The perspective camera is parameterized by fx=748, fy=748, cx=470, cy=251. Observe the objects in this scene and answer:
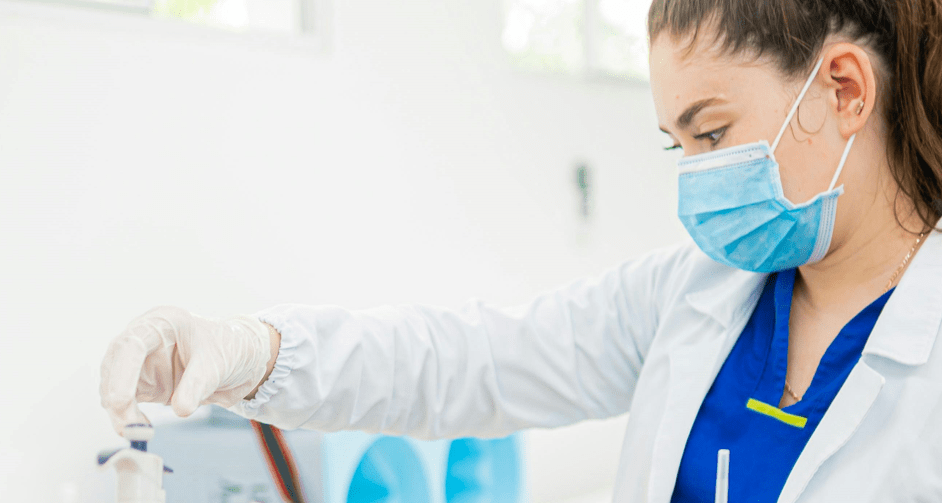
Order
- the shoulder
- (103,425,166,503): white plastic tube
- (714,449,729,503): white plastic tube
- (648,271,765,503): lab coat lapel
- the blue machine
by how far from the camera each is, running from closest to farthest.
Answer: (103,425,166,503): white plastic tube → (714,449,729,503): white plastic tube → (648,271,765,503): lab coat lapel → the shoulder → the blue machine

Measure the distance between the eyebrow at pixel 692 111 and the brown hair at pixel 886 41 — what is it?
0.07 metres

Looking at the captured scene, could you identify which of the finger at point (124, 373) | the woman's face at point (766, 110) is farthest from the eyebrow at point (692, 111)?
the finger at point (124, 373)

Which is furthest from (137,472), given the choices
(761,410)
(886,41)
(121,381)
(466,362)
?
(886,41)

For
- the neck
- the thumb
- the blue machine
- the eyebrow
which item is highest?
the eyebrow

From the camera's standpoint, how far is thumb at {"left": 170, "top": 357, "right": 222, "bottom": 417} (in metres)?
0.83

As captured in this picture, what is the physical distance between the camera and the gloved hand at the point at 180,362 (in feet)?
2.64

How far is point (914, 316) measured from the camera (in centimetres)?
95

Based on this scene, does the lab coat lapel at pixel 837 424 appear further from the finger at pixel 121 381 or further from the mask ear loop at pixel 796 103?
the finger at pixel 121 381

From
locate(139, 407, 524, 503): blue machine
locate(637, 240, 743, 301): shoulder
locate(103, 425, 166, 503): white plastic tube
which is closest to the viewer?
locate(103, 425, 166, 503): white plastic tube

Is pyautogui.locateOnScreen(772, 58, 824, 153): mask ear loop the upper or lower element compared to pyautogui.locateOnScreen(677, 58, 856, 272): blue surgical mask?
upper

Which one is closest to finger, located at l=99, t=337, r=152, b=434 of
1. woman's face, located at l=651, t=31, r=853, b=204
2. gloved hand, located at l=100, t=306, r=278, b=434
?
gloved hand, located at l=100, t=306, r=278, b=434

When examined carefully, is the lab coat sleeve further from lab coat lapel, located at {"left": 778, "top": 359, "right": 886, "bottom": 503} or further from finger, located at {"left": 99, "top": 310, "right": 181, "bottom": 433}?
lab coat lapel, located at {"left": 778, "top": 359, "right": 886, "bottom": 503}

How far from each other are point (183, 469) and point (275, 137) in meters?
0.87

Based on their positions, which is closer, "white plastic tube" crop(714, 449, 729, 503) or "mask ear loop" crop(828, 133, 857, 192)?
"white plastic tube" crop(714, 449, 729, 503)
